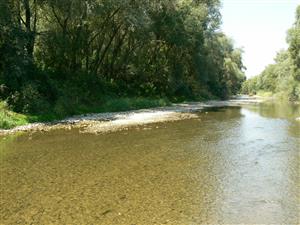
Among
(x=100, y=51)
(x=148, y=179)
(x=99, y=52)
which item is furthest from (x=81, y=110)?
(x=148, y=179)

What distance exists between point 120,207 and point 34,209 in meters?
2.41

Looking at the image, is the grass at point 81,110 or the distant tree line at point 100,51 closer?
the grass at point 81,110

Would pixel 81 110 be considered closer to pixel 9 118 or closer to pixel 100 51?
pixel 9 118

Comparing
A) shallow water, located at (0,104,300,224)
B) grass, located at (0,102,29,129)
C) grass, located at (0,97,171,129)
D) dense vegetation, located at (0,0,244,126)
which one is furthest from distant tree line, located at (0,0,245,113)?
shallow water, located at (0,104,300,224)

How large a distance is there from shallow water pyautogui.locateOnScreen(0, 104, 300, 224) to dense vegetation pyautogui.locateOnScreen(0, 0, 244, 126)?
11965 millimetres

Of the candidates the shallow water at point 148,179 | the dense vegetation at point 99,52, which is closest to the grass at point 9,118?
the dense vegetation at point 99,52

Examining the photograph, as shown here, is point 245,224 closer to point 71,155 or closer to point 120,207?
point 120,207

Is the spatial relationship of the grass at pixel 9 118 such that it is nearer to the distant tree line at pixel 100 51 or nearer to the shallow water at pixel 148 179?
the distant tree line at pixel 100 51

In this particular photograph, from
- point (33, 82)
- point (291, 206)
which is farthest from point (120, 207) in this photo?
point (33, 82)

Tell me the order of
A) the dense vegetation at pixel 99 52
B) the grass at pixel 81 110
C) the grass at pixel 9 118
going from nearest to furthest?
the grass at pixel 9 118 → the grass at pixel 81 110 → the dense vegetation at pixel 99 52

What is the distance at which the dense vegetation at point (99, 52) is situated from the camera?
33.3 meters

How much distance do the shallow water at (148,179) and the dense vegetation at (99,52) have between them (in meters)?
12.0

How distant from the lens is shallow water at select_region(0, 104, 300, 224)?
10180 millimetres

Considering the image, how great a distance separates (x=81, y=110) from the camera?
39562mm
